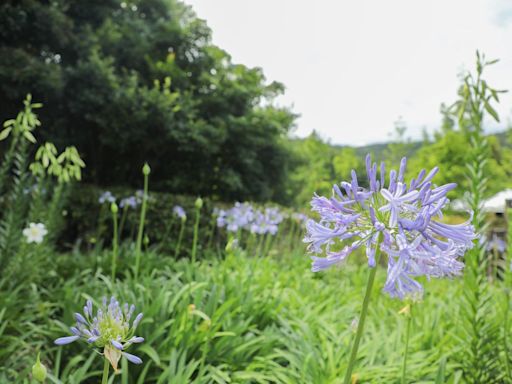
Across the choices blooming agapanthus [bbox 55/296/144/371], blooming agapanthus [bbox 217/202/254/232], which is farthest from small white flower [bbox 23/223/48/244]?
blooming agapanthus [bbox 55/296/144/371]

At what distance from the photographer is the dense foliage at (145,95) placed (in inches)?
288

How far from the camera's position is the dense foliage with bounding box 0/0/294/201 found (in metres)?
7.30

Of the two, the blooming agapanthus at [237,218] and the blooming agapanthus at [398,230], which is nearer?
Result: the blooming agapanthus at [398,230]

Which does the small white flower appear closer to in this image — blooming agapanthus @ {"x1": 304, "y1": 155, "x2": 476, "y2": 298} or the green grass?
the green grass

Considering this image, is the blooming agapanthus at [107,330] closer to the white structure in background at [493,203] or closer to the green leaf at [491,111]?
the white structure in background at [493,203]

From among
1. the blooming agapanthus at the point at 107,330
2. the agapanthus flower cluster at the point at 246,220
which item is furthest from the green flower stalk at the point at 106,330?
the agapanthus flower cluster at the point at 246,220

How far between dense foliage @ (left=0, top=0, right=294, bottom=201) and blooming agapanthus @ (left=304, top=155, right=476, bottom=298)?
7223mm

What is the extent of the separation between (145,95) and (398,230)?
24.6ft

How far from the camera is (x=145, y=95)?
778 centimetres

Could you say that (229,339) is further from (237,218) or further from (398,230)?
(237,218)

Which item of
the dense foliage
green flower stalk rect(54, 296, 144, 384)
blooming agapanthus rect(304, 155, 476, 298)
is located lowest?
green flower stalk rect(54, 296, 144, 384)

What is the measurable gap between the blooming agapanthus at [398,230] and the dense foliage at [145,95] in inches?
284

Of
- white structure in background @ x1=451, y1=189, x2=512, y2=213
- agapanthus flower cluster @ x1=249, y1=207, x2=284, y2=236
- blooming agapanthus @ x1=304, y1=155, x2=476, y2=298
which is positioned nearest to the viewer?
blooming agapanthus @ x1=304, y1=155, x2=476, y2=298

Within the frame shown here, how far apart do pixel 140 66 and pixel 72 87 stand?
84.9 inches
